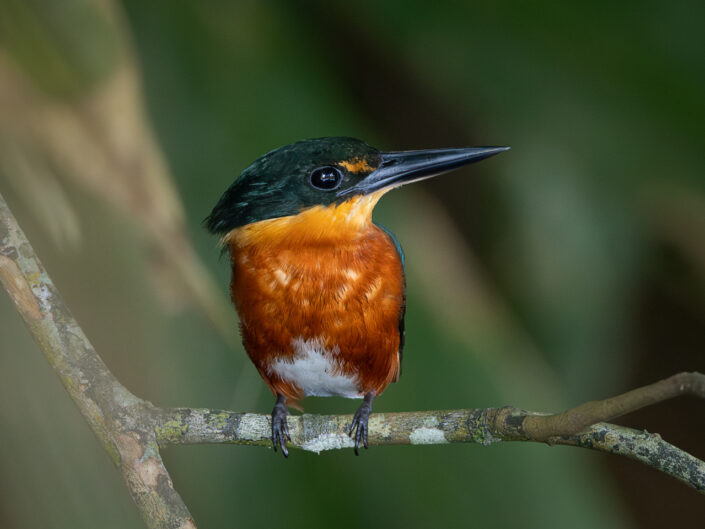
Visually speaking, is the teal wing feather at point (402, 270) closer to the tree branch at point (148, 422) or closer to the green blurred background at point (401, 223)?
the green blurred background at point (401, 223)

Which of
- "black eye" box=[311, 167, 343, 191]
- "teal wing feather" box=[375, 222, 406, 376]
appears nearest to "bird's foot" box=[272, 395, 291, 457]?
"teal wing feather" box=[375, 222, 406, 376]

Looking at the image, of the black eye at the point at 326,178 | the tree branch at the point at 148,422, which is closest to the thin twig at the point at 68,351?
the tree branch at the point at 148,422

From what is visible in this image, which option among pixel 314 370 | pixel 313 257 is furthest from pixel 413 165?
pixel 314 370

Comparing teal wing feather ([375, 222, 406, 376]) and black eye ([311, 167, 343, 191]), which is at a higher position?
black eye ([311, 167, 343, 191])

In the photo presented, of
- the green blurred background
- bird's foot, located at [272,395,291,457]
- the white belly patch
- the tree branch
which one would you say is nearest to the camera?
the tree branch

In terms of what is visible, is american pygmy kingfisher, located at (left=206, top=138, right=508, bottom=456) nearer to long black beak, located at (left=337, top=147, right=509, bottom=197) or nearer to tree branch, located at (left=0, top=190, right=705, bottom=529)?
long black beak, located at (left=337, top=147, right=509, bottom=197)

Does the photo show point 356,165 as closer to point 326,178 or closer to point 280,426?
point 326,178
